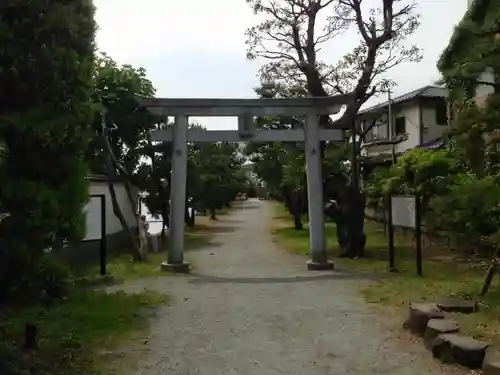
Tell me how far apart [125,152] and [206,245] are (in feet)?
15.6

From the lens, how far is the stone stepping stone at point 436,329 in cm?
693

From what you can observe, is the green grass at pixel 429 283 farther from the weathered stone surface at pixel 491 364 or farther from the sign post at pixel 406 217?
the weathered stone surface at pixel 491 364

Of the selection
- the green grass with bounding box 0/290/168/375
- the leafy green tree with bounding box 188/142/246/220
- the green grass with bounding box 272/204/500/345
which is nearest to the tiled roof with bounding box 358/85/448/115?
the leafy green tree with bounding box 188/142/246/220

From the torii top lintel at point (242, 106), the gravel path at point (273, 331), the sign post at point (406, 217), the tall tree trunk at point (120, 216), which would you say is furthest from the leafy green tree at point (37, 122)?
the tall tree trunk at point (120, 216)

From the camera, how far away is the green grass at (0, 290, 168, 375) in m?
6.35

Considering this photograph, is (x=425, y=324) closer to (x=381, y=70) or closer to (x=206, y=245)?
(x=381, y=70)

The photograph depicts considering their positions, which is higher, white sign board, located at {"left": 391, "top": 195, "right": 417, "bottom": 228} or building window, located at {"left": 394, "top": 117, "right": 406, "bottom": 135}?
building window, located at {"left": 394, "top": 117, "right": 406, "bottom": 135}

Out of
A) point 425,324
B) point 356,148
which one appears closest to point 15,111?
point 425,324

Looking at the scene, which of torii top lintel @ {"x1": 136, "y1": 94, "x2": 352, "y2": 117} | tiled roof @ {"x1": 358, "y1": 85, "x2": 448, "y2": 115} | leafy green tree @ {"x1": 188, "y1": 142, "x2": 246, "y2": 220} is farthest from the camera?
leafy green tree @ {"x1": 188, "y1": 142, "x2": 246, "y2": 220}

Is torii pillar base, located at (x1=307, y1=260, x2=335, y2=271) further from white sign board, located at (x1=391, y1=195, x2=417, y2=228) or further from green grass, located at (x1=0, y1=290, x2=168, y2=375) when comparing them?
green grass, located at (x1=0, y1=290, x2=168, y2=375)

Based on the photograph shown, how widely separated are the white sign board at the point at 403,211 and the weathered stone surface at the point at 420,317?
17.9 ft

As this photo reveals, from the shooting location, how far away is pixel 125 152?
839 inches

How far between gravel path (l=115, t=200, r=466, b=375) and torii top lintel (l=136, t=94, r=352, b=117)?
13.1 ft

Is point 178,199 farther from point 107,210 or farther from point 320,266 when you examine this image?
point 107,210
